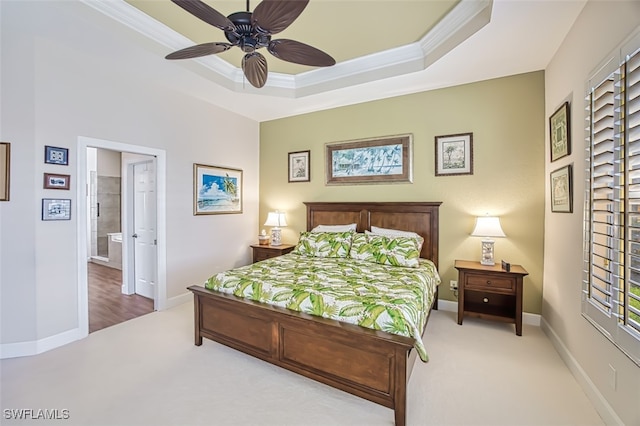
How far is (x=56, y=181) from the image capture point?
2764 millimetres

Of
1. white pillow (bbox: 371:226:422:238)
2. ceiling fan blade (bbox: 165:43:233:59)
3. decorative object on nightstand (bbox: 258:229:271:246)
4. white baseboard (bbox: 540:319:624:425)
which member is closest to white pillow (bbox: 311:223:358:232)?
white pillow (bbox: 371:226:422:238)

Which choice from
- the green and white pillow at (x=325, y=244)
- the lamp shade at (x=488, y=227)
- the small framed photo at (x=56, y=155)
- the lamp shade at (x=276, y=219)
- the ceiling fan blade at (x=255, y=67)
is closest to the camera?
the ceiling fan blade at (x=255, y=67)

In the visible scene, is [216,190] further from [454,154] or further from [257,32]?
[454,154]

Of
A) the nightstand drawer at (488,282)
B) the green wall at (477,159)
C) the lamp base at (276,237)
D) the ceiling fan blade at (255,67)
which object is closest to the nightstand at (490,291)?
the nightstand drawer at (488,282)

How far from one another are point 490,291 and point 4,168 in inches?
194

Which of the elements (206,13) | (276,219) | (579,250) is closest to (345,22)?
(206,13)

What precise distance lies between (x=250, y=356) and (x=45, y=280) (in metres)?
2.14

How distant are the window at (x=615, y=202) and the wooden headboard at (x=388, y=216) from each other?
1758mm

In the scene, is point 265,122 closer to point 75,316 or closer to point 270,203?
point 270,203

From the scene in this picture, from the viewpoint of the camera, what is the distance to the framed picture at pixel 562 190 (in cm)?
248

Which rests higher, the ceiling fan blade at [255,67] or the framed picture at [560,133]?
the ceiling fan blade at [255,67]

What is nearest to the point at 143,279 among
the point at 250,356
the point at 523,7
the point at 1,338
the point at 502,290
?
the point at 1,338

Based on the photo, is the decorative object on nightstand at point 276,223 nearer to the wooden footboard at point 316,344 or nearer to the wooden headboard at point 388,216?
the wooden headboard at point 388,216

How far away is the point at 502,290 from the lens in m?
3.06
